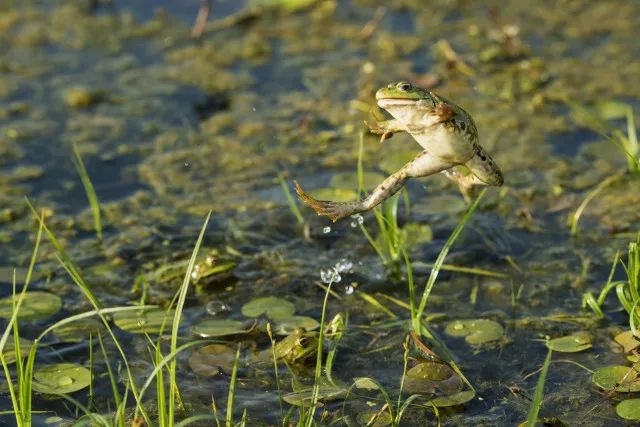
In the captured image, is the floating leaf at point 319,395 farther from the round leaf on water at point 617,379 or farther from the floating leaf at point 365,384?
the round leaf on water at point 617,379

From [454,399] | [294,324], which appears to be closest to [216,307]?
[294,324]

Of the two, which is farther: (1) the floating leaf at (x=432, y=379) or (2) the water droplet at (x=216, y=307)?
(2) the water droplet at (x=216, y=307)

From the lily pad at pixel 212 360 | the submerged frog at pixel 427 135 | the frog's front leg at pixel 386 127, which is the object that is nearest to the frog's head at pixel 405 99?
the submerged frog at pixel 427 135

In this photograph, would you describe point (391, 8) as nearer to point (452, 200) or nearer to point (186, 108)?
point (186, 108)

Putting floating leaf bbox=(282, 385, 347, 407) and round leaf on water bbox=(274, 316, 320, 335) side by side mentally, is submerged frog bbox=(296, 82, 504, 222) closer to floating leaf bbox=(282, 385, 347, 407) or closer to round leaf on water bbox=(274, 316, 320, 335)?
floating leaf bbox=(282, 385, 347, 407)

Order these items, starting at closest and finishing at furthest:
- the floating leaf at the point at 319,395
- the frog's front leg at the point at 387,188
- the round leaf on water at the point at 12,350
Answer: the frog's front leg at the point at 387,188 < the floating leaf at the point at 319,395 < the round leaf on water at the point at 12,350

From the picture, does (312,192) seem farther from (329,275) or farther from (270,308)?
(270,308)

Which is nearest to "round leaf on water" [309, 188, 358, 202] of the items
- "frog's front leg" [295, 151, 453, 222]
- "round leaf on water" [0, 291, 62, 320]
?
"round leaf on water" [0, 291, 62, 320]

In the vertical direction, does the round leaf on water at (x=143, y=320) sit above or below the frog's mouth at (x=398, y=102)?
below
